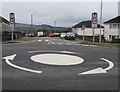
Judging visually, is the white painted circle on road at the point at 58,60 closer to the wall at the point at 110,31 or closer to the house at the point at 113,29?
the house at the point at 113,29

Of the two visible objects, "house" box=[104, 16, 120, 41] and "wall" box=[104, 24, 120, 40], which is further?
"wall" box=[104, 24, 120, 40]

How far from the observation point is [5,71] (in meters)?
5.79

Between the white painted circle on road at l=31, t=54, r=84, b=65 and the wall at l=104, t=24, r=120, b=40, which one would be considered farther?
the wall at l=104, t=24, r=120, b=40

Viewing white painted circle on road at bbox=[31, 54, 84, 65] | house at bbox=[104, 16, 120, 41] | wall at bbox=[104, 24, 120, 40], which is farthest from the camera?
wall at bbox=[104, 24, 120, 40]

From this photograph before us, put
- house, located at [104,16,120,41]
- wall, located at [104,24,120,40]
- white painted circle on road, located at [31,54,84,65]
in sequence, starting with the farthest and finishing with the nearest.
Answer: wall, located at [104,24,120,40] < house, located at [104,16,120,41] < white painted circle on road, located at [31,54,84,65]

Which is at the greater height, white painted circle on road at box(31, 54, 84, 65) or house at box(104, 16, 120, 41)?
house at box(104, 16, 120, 41)

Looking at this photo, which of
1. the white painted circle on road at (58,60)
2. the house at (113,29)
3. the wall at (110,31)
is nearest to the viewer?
the white painted circle on road at (58,60)

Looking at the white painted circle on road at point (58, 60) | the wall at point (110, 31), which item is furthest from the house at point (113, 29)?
the white painted circle on road at point (58, 60)

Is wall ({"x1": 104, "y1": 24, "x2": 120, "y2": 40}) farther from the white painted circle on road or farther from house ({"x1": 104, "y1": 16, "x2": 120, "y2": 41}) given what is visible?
the white painted circle on road

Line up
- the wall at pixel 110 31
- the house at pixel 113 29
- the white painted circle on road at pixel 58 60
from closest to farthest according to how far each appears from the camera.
A: 1. the white painted circle on road at pixel 58 60
2. the house at pixel 113 29
3. the wall at pixel 110 31

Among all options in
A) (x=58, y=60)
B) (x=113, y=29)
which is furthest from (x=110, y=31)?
(x=58, y=60)

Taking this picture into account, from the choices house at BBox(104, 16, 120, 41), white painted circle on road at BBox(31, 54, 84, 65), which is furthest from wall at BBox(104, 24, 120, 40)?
white painted circle on road at BBox(31, 54, 84, 65)

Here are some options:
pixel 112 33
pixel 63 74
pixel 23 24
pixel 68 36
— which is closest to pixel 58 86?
pixel 63 74

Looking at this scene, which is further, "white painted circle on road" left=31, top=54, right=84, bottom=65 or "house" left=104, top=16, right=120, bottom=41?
"house" left=104, top=16, right=120, bottom=41
